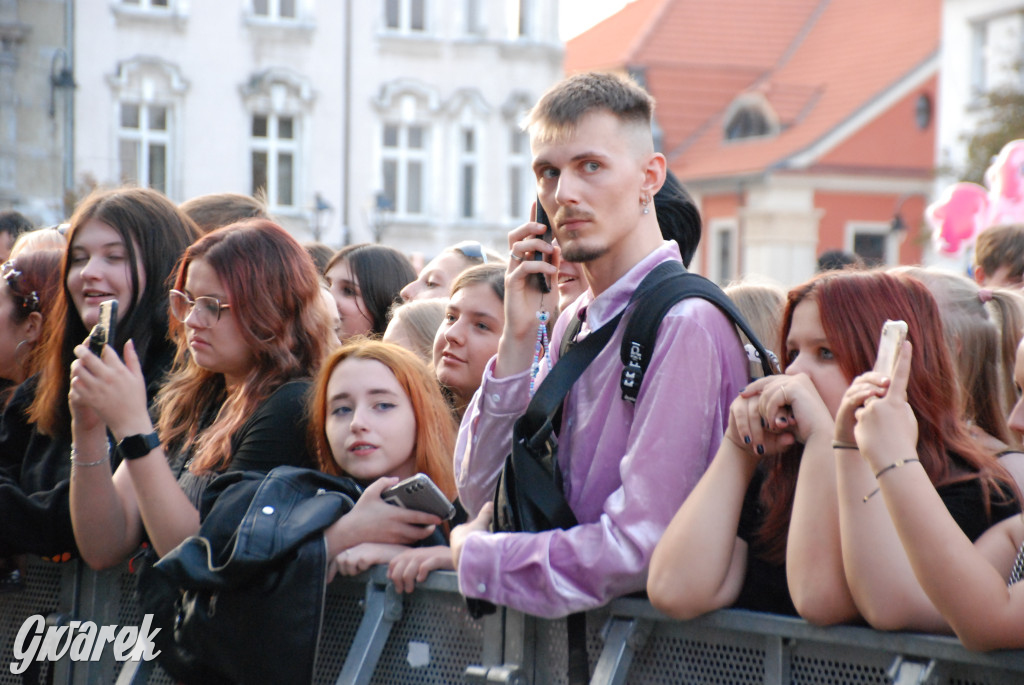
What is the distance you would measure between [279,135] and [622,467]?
1135 inches

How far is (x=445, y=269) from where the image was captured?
6.04m

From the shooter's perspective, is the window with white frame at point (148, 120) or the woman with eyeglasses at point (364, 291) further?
the window with white frame at point (148, 120)

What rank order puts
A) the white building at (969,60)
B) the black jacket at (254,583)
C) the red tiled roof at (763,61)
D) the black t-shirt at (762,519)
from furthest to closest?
the red tiled roof at (763,61), the white building at (969,60), the black jacket at (254,583), the black t-shirt at (762,519)

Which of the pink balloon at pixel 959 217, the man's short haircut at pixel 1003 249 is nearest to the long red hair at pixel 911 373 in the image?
the man's short haircut at pixel 1003 249

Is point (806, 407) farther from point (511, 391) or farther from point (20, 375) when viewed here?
point (20, 375)

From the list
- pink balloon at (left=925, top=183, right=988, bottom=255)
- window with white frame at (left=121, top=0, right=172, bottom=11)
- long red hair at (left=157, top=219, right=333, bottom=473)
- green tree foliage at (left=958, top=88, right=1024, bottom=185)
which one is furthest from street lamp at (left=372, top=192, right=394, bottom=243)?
long red hair at (left=157, top=219, right=333, bottom=473)

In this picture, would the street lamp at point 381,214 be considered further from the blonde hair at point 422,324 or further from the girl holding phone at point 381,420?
the girl holding phone at point 381,420

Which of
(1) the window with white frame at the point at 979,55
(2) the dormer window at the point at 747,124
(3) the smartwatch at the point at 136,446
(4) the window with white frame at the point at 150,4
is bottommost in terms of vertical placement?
(3) the smartwatch at the point at 136,446

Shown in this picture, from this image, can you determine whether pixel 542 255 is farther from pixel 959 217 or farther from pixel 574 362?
pixel 959 217

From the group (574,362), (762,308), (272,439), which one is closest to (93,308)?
(272,439)

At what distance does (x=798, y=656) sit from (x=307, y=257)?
7.43 feet

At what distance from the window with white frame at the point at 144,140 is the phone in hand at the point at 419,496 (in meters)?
26.8

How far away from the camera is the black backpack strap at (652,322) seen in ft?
10.2

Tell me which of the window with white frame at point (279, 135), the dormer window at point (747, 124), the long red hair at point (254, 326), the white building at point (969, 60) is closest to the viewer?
the long red hair at point (254, 326)
